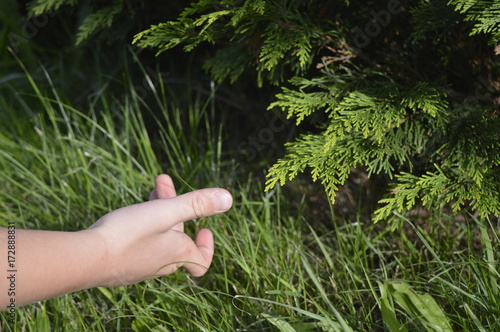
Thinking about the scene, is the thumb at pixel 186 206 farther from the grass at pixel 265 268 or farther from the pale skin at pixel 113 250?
the grass at pixel 265 268

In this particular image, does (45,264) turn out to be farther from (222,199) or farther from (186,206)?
(222,199)

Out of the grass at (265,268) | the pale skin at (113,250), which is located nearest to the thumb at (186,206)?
the pale skin at (113,250)

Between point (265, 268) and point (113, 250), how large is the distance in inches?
24.2

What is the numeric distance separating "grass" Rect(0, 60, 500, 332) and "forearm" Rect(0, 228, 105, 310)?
0.88 ft

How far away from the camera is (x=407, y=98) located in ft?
5.46

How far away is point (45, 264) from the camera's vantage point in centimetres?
139

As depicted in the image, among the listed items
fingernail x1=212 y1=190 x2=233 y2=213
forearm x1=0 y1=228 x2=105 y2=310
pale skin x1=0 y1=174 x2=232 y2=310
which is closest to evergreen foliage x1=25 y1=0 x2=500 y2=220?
fingernail x1=212 y1=190 x2=233 y2=213

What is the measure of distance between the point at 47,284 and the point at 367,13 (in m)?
1.50

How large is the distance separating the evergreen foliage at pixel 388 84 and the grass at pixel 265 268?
→ 0.60ft

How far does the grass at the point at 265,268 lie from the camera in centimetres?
158

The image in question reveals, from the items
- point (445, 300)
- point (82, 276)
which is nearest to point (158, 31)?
point (82, 276)

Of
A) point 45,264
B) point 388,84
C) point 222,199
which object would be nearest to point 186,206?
point 222,199

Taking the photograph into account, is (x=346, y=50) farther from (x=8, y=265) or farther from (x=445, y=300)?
(x=8, y=265)

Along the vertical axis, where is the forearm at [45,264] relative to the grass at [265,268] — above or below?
above
